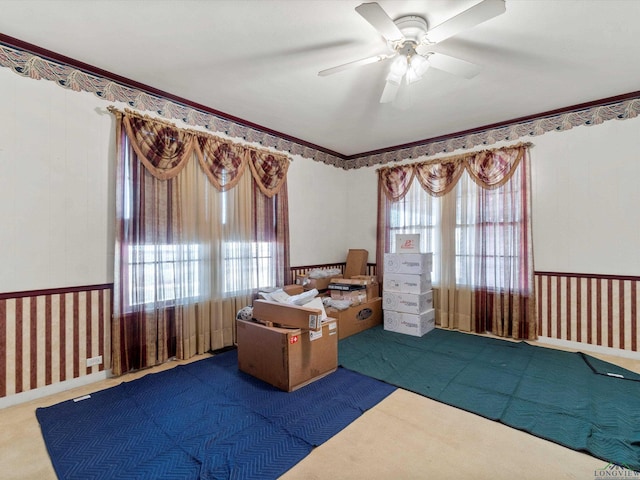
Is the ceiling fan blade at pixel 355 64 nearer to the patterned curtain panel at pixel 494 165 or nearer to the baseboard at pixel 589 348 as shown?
the patterned curtain panel at pixel 494 165

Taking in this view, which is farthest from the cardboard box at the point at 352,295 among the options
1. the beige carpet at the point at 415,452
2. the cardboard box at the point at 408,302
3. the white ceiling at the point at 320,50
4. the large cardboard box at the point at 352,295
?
the white ceiling at the point at 320,50

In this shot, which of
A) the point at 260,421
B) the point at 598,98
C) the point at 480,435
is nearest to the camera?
the point at 480,435

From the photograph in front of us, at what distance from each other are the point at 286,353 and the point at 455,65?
8.77 feet

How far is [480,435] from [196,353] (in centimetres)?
286

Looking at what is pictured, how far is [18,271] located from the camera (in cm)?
249

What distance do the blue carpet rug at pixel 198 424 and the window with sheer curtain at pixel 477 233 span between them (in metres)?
2.24

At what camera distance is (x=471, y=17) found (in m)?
1.85

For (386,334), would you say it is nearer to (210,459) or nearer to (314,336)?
(314,336)

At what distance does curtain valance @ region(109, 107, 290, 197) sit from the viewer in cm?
308

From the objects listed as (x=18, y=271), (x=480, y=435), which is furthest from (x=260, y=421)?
(x=18, y=271)

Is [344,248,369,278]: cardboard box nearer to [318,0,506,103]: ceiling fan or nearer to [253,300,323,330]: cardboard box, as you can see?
[253,300,323,330]: cardboard box

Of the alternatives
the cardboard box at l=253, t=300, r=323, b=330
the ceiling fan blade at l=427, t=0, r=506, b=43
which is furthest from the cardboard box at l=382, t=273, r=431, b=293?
the ceiling fan blade at l=427, t=0, r=506, b=43

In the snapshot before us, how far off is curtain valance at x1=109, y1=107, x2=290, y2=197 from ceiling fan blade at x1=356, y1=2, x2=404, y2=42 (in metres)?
2.31

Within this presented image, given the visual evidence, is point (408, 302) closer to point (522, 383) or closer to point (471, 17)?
point (522, 383)
